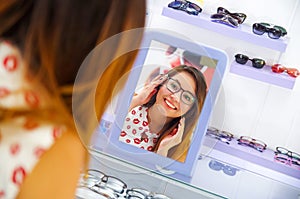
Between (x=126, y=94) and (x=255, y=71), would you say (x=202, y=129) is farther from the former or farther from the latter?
(x=255, y=71)

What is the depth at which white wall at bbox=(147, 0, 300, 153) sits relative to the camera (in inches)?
35.7

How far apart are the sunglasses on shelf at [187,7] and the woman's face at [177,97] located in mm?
233

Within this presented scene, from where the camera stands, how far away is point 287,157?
882 mm

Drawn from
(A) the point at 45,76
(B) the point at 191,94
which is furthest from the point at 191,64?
(A) the point at 45,76

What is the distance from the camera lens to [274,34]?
0.88 meters

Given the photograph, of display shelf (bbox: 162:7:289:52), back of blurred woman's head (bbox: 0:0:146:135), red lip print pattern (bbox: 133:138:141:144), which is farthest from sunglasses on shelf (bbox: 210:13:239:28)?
back of blurred woman's head (bbox: 0:0:146:135)

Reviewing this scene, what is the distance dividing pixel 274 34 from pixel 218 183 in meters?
0.28

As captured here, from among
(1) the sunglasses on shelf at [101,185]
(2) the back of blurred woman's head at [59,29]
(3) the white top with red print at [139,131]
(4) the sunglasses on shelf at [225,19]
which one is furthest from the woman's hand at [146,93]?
(2) the back of blurred woman's head at [59,29]

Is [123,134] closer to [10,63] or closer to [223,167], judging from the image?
[223,167]

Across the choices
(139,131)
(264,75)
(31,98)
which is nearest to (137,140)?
(139,131)

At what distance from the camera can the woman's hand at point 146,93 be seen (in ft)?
2.42

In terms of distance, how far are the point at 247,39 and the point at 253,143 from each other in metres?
0.19

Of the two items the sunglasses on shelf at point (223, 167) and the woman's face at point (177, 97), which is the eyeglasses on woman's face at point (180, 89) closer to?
the woman's face at point (177, 97)

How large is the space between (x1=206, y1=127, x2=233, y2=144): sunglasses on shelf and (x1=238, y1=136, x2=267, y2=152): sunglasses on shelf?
2cm
